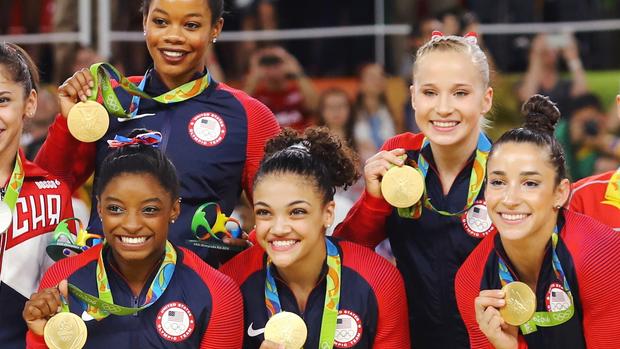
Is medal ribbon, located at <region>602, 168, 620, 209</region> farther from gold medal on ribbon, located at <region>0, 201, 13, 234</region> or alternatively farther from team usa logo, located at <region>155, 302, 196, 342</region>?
gold medal on ribbon, located at <region>0, 201, 13, 234</region>

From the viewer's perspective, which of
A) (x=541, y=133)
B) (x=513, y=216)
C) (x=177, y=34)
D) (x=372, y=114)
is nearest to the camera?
(x=513, y=216)

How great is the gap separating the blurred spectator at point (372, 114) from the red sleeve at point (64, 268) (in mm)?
3805

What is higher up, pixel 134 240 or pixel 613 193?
pixel 613 193

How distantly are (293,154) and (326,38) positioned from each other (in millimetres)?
4122

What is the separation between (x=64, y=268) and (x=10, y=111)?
559mm

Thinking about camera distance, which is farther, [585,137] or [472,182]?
[585,137]

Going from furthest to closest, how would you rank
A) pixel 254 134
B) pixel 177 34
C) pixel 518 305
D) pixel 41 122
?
pixel 41 122
pixel 254 134
pixel 177 34
pixel 518 305

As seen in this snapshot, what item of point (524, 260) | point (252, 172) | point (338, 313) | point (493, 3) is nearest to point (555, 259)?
point (524, 260)

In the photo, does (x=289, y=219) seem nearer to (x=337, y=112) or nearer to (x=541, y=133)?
(x=541, y=133)

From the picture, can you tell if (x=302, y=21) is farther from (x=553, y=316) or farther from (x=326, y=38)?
(x=553, y=316)

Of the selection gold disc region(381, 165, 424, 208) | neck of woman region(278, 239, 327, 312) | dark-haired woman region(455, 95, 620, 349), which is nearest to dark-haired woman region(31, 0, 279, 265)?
neck of woman region(278, 239, 327, 312)

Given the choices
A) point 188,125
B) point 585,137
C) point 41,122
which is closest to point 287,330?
point 188,125

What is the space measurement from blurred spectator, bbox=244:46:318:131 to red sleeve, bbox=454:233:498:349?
384 cm

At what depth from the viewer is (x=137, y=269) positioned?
4.11 meters
